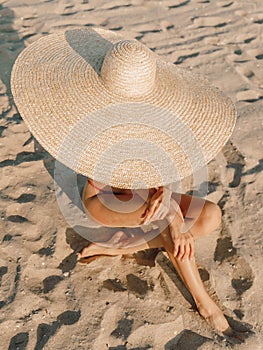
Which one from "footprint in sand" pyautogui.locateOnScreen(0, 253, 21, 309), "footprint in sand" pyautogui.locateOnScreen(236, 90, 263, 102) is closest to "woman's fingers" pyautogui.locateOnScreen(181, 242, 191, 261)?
"footprint in sand" pyautogui.locateOnScreen(0, 253, 21, 309)

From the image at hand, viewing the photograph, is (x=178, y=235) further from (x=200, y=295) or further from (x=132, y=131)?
(x=132, y=131)

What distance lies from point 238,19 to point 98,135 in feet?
9.97

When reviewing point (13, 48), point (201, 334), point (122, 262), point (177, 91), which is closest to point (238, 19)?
point (13, 48)

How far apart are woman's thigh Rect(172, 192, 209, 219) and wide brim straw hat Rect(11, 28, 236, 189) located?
0.96ft

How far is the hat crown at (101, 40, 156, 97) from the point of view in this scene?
1.97 meters

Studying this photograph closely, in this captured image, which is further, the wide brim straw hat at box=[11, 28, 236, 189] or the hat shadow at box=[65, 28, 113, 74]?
the hat shadow at box=[65, 28, 113, 74]

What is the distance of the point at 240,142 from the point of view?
3.14 m

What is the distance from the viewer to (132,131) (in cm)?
200

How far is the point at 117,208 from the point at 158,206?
223 mm

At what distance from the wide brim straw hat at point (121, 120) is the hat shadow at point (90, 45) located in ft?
0.21

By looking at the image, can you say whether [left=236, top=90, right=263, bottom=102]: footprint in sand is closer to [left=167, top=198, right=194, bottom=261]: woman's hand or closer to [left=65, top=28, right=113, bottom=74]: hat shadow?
[left=65, top=28, right=113, bottom=74]: hat shadow

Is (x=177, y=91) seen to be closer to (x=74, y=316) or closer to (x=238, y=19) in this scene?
(x=74, y=316)

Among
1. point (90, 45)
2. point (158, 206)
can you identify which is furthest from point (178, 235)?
point (90, 45)

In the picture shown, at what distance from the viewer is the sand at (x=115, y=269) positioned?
211 cm
